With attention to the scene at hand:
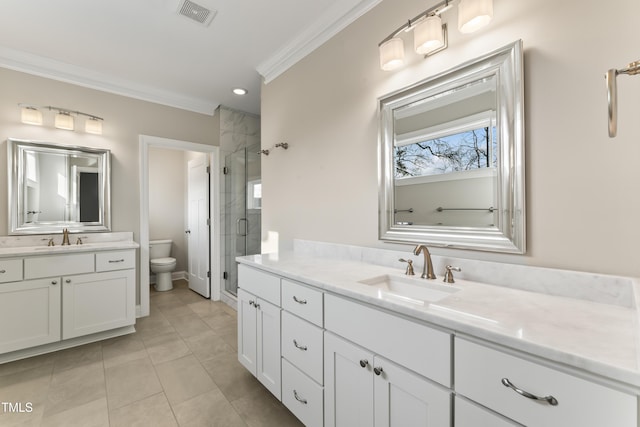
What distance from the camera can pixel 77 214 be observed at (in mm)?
2795

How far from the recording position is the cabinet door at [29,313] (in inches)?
84.1


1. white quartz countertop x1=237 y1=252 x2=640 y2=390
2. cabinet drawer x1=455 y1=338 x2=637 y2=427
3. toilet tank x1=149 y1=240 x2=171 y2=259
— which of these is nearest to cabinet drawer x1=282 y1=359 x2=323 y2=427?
white quartz countertop x1=237 y1=252 x2=640 y2=390

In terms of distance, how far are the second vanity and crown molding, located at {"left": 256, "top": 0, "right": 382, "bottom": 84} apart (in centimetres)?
166

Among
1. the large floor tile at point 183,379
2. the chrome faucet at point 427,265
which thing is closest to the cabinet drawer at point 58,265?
the large floor tile at point 183,379

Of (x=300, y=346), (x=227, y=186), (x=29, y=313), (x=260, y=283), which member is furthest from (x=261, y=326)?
(x=227, y=186)

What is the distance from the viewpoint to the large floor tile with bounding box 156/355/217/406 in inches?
71.1

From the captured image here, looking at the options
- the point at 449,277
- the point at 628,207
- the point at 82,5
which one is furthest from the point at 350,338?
the point at 82,5

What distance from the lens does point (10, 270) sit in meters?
2.15

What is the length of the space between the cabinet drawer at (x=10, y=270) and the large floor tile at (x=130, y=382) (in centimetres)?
104

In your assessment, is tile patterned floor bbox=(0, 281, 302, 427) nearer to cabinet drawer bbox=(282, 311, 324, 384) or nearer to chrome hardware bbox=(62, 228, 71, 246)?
cabinet drawer bbox=(282, 311, 324, 384)

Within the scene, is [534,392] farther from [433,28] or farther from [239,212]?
[239,212]

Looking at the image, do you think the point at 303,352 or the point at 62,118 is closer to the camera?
the point at 303,352

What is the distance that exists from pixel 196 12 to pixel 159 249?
12.1 ft

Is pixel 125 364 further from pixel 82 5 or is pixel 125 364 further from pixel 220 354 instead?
pixel 82 5
